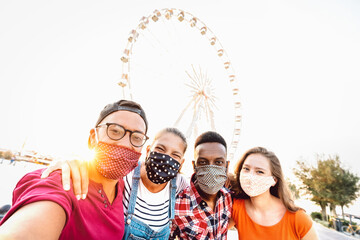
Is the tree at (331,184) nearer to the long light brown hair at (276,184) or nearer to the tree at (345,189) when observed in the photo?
the tree at (345,189)

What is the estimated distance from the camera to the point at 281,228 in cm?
253

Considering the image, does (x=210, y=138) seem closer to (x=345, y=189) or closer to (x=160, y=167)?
(x=160, y=167)

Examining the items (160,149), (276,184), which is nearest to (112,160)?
(160,149)

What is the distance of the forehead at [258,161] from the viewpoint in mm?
2924

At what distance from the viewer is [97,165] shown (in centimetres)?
172

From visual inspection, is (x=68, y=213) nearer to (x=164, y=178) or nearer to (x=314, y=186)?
(x=164, y=178)

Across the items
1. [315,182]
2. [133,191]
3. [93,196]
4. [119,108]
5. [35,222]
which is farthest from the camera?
[315,182]

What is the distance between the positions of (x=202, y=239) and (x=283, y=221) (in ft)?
4.03

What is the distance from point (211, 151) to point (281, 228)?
4.80ft

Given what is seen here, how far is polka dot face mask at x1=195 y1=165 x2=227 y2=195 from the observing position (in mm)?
2574

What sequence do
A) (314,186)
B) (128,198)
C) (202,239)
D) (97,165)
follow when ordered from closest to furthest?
(97,165), (128,198), (202,239), (314,186)

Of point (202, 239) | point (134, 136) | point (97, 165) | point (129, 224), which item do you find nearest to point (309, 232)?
point (202, 239)

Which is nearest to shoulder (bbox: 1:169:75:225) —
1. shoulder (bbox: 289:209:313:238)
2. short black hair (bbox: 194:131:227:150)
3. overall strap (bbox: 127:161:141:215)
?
overall strap (bbox: 127:161:141:215)

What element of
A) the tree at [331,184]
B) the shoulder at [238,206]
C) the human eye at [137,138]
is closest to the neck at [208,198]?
the shoulder at [238,206]
